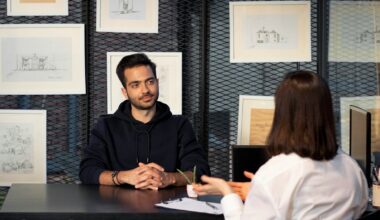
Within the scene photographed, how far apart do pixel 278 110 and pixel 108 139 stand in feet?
4.61

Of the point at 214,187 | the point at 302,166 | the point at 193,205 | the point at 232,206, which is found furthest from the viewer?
the point at 193,205

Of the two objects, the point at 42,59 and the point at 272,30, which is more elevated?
the point at 272,30

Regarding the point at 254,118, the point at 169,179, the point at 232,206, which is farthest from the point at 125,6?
the point at 232,206

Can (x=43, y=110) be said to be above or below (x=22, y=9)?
below

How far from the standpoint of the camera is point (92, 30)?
3.59 metres

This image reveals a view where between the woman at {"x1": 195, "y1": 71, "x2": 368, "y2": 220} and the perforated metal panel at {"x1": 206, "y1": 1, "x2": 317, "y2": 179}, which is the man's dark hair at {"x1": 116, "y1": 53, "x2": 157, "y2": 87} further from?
the woman at {"x1": 195, "y1": 71, "x2": 368, "y2": 220}

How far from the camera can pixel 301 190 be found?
6.64 ft

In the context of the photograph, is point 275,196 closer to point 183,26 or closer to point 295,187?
point 295,187

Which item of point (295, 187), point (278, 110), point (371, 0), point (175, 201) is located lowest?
point (175, 201)

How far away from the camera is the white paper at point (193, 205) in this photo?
102 inches

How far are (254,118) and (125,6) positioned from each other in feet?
2.97

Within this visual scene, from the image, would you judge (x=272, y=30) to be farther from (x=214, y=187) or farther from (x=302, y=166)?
(x=302, y=166)

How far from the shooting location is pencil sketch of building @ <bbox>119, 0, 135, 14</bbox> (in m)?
3.58

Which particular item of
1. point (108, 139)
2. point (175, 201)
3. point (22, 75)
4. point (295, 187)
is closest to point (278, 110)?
point (295, 187)
